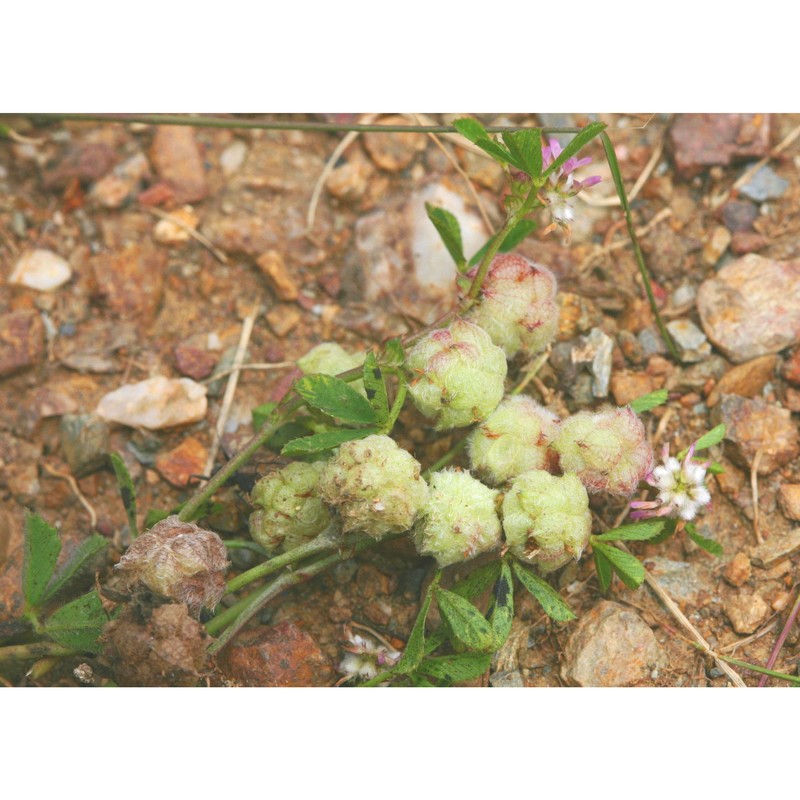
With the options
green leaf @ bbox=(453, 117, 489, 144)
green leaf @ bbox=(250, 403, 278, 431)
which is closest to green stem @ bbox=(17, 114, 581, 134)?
green leaf @ bbox=(453, 117, 489, 144)

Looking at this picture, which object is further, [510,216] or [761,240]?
[761,240]

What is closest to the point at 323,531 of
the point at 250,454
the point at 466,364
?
the point at 250,454

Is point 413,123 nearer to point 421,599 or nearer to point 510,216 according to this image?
point 510,216

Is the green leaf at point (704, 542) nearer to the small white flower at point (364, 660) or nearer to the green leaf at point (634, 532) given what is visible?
the green leaf at point (634, 532)

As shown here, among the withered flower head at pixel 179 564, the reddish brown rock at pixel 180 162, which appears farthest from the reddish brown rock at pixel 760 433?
the reddish brown rock at pixel 180 162

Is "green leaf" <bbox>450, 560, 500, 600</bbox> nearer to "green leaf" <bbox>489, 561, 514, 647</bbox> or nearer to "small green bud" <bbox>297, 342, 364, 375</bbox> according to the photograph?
Result: "green leaf" <bbox>489, 561, 514, 647</bbox>
